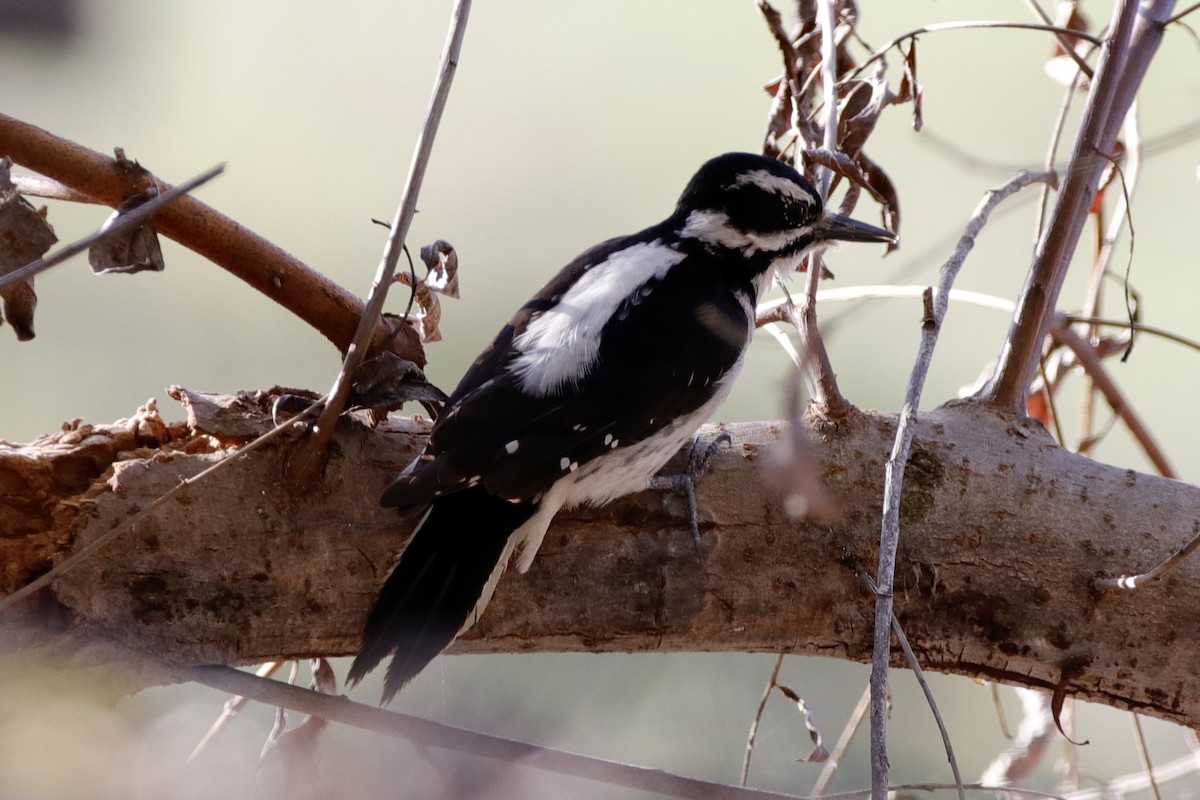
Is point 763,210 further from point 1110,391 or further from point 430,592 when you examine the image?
point 430,592

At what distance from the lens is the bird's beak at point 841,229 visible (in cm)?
228

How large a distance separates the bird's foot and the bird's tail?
9.5 inches

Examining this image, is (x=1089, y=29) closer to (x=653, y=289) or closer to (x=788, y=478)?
(x=653, y=289)

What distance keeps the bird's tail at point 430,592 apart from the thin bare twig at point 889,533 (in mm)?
634

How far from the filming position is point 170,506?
168 cm

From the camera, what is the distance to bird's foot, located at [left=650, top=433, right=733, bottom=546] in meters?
1.83

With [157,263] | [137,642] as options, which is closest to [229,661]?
[137,642]

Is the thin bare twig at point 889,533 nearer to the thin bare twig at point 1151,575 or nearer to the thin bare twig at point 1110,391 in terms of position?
the thin bare twig at point 1151,575

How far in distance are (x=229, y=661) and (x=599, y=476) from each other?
657 millimetres

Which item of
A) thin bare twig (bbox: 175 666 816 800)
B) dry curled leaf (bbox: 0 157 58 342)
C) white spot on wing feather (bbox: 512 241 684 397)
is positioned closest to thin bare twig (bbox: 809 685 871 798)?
thin bare twig (bbox: 175 666 816 800)

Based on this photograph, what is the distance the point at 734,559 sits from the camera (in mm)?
1829

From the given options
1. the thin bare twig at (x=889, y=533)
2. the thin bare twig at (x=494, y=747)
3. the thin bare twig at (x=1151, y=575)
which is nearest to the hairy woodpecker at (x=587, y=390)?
the thin bare twig at (x=494, y=747)

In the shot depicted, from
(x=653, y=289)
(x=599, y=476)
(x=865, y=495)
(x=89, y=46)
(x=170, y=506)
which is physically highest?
(x=89, y=46)

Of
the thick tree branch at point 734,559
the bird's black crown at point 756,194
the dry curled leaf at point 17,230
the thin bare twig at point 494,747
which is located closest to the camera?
the thin bare twig at point 494,747
